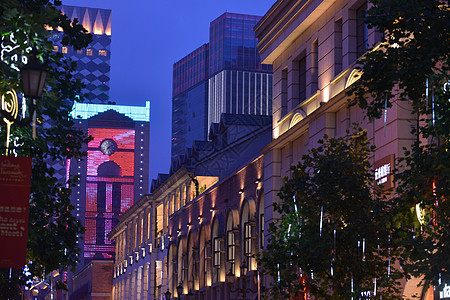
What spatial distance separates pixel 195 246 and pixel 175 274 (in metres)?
8.41

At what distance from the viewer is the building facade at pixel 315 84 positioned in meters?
26.4

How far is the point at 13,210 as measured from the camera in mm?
14094

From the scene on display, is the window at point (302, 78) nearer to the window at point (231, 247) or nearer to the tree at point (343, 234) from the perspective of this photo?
the window at point (231, 247)

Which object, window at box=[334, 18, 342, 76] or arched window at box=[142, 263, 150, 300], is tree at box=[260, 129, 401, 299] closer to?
window at box=[334, 18, 342, 76]

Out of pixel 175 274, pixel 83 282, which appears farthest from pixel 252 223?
pixel 83 282

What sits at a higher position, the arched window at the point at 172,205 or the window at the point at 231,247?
the arched window at the point at 172,205

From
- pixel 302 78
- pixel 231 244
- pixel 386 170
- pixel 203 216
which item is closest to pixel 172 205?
pixel 203 216

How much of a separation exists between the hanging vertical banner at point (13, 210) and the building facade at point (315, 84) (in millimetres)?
12707

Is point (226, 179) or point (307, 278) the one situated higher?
point (226, 179)

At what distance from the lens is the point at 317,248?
20281 mm

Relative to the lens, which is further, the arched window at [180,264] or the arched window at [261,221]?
the arched window at [180,264]

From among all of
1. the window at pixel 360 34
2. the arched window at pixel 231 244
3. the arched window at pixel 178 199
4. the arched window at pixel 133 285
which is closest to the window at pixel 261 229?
the arched window at pixel 231 244

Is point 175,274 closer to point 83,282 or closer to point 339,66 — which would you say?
point 339,66

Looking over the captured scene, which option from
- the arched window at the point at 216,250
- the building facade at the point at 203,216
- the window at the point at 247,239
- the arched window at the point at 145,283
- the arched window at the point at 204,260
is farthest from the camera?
the arched window at the point at 145,283
